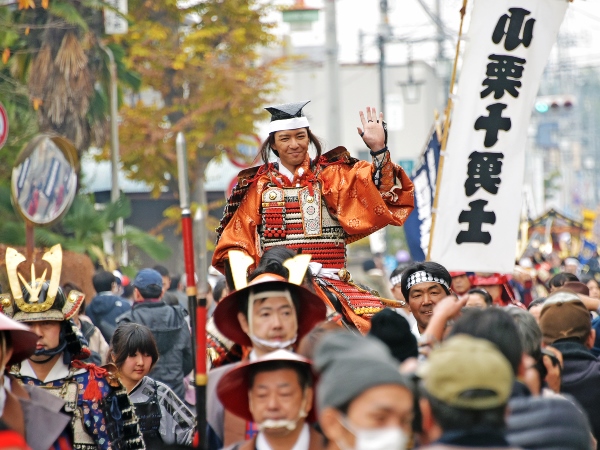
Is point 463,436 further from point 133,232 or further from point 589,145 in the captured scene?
point 589,145

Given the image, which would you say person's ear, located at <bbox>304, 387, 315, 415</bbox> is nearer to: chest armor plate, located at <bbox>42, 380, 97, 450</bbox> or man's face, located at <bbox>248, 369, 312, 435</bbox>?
man's face, located at <bbox>248, 369, 312, 435</bbox>

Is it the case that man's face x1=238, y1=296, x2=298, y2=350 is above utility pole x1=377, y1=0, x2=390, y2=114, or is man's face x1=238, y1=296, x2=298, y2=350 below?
below

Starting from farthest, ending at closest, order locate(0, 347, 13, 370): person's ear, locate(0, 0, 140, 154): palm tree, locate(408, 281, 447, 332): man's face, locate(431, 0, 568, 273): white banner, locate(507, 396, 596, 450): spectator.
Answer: locate(0, 0, 140, 154): palm tree < locate(431, 0, 568, 273): white banner < locate(408, 281, 447, 332): man's face < locate(0, 347, 13, 370): person's ear < locate(507, 396, 596, 450): spectator

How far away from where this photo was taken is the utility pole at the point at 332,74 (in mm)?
19953

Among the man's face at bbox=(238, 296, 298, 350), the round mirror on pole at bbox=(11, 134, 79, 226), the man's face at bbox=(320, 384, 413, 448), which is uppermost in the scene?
the round mirror on pole at bbox=(11, 134, 79, 226)

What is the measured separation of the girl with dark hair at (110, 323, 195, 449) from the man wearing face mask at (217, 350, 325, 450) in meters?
2.47

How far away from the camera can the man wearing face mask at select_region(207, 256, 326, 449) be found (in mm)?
4980

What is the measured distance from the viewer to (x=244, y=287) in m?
5.13

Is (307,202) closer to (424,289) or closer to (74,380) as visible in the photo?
(424,289)

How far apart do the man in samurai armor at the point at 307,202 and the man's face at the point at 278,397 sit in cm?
242

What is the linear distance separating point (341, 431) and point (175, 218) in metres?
19.8

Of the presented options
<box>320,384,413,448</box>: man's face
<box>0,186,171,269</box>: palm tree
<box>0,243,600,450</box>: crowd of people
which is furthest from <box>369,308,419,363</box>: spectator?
<box>0,186,171,269</box>: palm tree

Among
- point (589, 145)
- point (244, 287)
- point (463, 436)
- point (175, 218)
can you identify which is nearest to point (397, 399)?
point (463, 436)

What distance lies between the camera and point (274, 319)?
500 centimetres
